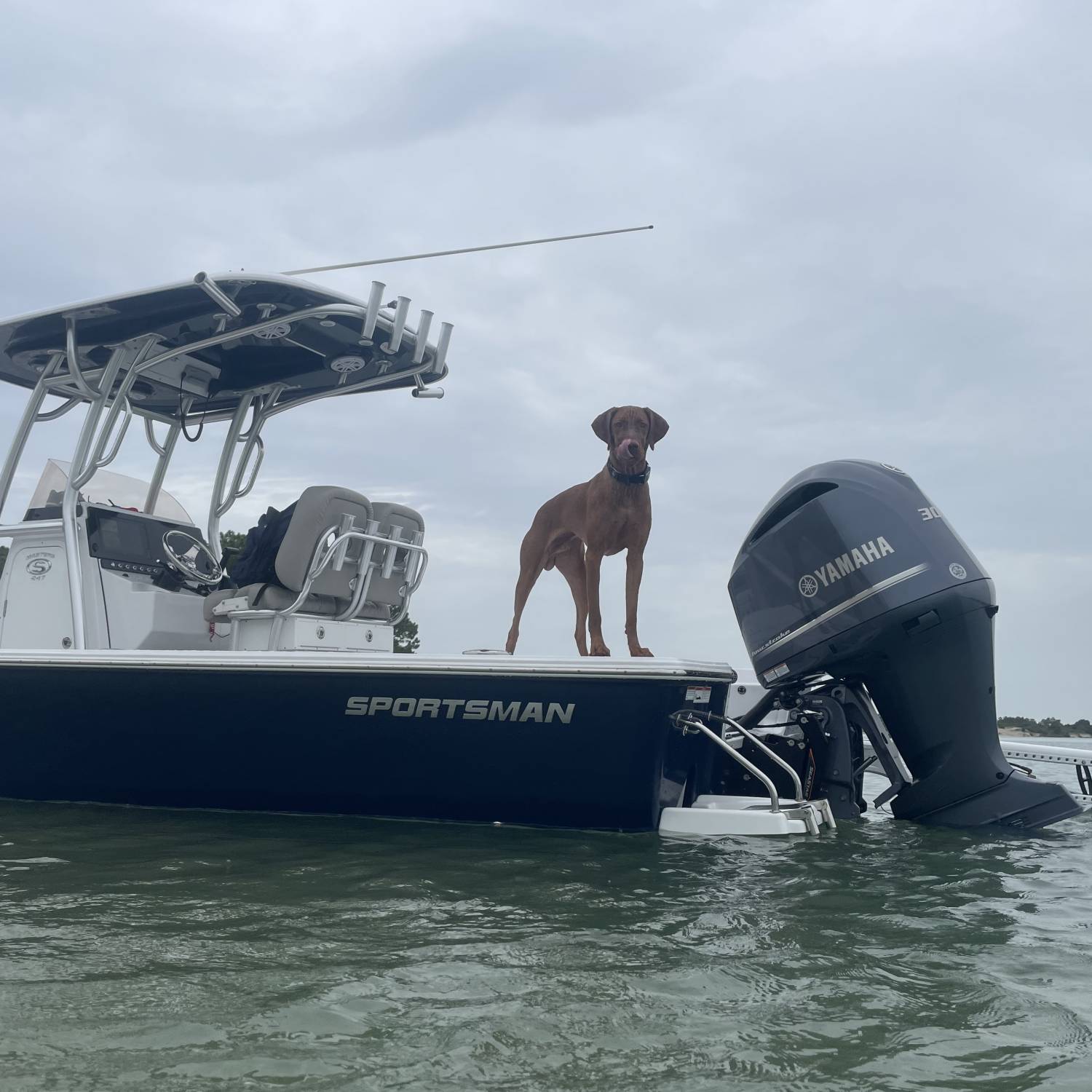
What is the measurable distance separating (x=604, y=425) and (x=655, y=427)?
287mm

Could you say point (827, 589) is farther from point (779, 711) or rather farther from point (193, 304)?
point (193, 304)

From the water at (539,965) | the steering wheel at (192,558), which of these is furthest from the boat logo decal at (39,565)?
the water at (539,965)

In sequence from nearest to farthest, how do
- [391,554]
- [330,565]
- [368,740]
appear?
1. [368,740]
2. [330,565]
3. [391,554]

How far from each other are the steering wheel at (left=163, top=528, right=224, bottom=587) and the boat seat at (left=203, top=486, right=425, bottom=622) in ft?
1.43

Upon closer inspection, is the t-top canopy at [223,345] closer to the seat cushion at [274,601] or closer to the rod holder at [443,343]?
the rod holder at [443,343]

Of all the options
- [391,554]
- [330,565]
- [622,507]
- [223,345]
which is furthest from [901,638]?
[223,345]

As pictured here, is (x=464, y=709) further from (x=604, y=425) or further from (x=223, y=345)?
(x=223, y=345)

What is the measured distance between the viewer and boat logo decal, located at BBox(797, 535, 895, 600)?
16.5ft

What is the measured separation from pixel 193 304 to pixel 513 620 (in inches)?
104

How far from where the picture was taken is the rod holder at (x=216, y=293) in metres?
5.68

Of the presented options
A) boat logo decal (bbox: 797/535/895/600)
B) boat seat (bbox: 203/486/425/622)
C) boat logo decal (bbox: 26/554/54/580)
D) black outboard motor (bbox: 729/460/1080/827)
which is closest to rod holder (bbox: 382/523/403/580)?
boat seat (bbox: 203/486/425/622)

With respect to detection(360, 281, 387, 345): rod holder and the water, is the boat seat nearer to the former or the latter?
detection(360, 281, 387, 345): rod holder

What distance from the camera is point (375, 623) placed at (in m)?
6.64

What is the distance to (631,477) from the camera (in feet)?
19.4
